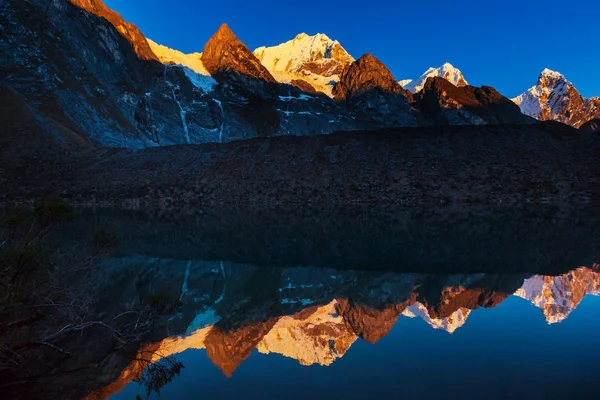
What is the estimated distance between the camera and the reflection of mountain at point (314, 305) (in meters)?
10.7

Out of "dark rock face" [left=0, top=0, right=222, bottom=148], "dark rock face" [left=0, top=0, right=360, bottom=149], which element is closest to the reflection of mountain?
"dark rock face" [left=0, top=0, right=360, bottom=149]

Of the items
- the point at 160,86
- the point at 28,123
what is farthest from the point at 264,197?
the point at 160,86

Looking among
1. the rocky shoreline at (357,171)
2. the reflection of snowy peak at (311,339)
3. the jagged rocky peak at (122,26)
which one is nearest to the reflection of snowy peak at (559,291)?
the reflection of snowy peak at (311,339)

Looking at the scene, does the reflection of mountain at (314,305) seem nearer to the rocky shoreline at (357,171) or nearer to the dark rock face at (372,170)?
the rocky shoreline at (357,171)

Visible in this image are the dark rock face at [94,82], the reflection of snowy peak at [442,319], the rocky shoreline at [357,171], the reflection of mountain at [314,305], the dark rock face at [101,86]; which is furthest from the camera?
the dark rock face at [101,86]

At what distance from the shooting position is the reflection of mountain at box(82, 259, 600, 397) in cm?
1070

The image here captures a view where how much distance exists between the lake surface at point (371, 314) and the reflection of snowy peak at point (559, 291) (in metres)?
0.07

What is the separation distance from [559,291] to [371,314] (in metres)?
7.53

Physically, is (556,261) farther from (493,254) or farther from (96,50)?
(96,50)

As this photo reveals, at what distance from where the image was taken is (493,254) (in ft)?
71.8

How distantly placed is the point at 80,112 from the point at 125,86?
164ft

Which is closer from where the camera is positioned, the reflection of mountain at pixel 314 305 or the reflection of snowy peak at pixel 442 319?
the reflection of mountain at pixel 314 305

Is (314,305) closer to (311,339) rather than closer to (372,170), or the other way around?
(311,339)

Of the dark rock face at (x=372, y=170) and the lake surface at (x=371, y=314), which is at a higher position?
the dark rock face at (x=372, y=170)
